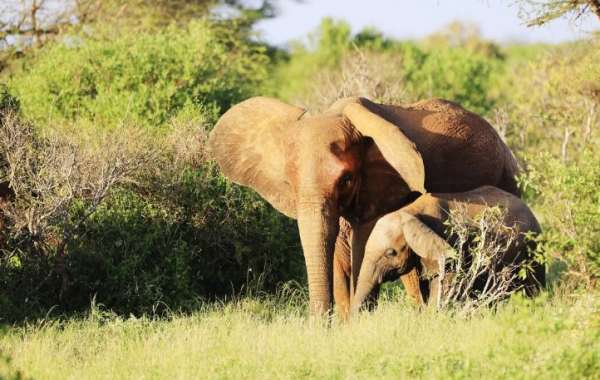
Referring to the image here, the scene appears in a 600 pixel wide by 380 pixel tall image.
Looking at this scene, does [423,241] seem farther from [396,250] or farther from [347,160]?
[347,160]

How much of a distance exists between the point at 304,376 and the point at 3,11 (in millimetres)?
13373

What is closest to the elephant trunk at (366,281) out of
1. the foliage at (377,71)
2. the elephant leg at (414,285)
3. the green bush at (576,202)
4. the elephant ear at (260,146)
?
the elephant leg at (414,285)

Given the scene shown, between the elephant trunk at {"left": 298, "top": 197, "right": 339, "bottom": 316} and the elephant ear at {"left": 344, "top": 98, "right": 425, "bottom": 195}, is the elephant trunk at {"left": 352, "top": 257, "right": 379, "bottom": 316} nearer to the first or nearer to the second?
the elephant trunk at {"left": 298, "top": 197, "right": 339, "bottom": 316}

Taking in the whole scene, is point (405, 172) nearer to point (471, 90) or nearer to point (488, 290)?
point (488, 290)

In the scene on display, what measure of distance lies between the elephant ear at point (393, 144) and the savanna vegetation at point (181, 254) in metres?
0.85

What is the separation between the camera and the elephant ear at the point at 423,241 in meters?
9.12

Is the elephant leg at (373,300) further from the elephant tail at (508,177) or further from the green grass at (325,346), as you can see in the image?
the elephant tail at (508,177)

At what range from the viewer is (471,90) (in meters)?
23.8

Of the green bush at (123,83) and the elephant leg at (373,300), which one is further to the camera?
the green bush at (123,83)

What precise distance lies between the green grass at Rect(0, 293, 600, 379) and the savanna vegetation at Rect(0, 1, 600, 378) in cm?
2

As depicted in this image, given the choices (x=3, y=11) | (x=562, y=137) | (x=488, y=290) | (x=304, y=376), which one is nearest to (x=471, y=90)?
(x=562, y=137)

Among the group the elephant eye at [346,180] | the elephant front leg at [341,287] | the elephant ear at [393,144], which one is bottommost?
the elephant front leg at [341,287]

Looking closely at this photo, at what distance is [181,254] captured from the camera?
11.2 metres

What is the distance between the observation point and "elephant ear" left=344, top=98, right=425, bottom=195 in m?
9.24
